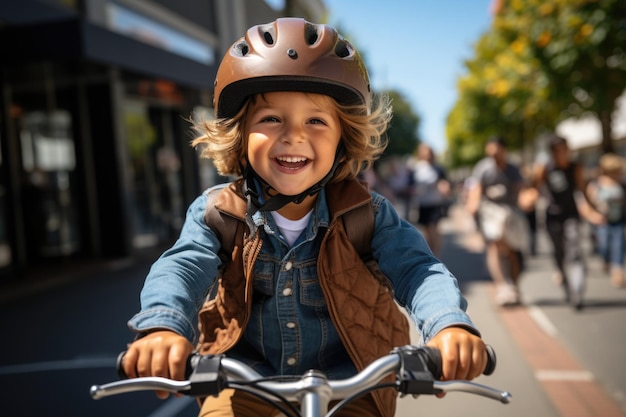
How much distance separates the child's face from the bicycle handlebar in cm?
67

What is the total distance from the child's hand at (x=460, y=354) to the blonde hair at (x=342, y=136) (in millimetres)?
790

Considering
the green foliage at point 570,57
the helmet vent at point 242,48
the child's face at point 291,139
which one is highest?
the green foliage at point 570,57

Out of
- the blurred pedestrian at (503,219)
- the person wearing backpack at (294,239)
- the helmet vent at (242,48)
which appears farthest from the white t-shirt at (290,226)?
the blurred pedestrian at (503,219)

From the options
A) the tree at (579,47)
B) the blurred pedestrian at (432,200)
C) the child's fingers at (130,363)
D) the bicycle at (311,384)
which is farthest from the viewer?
the tree at (579,47)

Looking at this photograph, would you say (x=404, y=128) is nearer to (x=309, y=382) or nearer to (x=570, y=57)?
(x=570, y=57)

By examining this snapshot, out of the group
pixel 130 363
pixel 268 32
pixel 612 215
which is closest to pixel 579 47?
pixel 612 215

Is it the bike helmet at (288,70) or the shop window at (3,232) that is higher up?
the bike helmet at (288,70)

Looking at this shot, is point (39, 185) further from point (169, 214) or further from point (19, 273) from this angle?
point (169, 214)

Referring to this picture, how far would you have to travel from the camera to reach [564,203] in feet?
21.3

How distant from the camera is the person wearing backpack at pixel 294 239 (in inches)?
68.3

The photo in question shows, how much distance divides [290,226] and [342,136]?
1.22 ft

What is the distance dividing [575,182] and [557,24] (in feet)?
18.6

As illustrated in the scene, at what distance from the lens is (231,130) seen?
1.96m

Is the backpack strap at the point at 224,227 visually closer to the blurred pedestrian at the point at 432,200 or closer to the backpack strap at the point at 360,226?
the backpack strap at the point at 360,226
